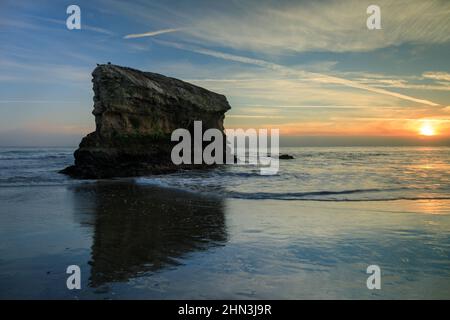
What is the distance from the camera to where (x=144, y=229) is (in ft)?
28.2

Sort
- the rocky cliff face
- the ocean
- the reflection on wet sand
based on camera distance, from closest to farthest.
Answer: the ocean, the reflection on wet sand, the rocky cliff face

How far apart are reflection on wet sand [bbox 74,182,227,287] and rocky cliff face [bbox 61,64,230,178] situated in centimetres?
965

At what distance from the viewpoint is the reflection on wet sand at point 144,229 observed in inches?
234

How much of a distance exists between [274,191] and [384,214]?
5.96 meters

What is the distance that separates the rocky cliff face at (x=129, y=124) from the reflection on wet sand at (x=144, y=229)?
9.65 metres

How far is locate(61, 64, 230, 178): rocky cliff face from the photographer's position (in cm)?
2456

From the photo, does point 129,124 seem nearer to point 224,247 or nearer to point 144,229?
point 144,229

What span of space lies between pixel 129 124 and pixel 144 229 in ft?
64.8

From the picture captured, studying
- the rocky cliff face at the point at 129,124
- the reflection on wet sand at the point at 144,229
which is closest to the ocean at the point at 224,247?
the reflection on wet sand at the point at 144,229

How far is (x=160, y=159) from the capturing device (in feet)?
92.0

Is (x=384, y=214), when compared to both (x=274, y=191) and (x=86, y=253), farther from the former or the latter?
(x=86, y=253)

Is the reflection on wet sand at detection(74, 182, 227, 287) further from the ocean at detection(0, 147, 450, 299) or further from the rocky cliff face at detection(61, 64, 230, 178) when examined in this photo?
the rocky cliff face at detection(61, 64, 230, 178)

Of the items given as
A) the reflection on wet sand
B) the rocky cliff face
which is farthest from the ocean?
the rocky cliff face

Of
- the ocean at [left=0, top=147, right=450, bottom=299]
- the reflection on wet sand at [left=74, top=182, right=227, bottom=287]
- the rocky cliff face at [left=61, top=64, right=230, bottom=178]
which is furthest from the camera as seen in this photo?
the rocky cliff face at [left=61, top=64, right=230, bottom=178]
